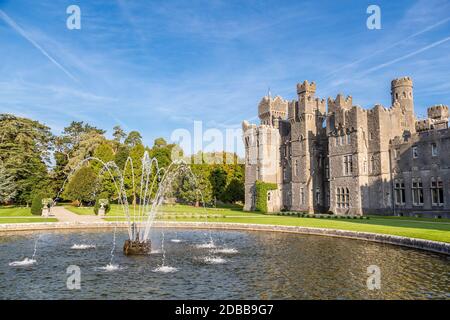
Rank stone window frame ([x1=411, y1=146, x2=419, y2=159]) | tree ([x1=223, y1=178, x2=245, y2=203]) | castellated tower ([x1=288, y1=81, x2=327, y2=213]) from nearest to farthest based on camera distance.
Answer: stone window frame ([x1=411, y1=146, x2=419, y2=159])
castellated tower ([x1=288, y1=81, x2=327, y2=213])
tree ([x1=223, y1=178, x2=245, y2=203])

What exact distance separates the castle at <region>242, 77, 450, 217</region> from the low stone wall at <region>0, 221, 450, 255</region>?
18.4m

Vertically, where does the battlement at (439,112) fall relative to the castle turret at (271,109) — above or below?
below

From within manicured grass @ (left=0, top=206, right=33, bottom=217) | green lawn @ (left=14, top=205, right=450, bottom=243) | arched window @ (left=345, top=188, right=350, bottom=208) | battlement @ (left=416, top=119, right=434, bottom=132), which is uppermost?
battlement @ (left=416, top=119, right=434, bottom=132)

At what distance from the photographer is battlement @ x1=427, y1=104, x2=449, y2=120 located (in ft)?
178

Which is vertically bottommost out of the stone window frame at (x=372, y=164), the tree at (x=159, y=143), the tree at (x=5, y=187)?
the tree at (x=5, y=187)

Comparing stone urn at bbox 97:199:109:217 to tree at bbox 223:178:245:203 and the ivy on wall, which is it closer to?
the ivy on wall

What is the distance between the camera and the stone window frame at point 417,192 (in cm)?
4122

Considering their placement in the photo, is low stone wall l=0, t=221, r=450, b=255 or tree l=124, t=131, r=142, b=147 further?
tree l=124, t=131, r=142, b=147

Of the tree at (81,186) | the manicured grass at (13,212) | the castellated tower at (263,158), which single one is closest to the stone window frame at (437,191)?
the castellated tower at (263,158)

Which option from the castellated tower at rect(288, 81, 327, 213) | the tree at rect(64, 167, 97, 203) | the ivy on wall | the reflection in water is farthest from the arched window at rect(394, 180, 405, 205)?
the tree at rect(64, 167, 97, 203)

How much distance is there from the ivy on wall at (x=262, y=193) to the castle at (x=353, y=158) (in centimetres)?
158

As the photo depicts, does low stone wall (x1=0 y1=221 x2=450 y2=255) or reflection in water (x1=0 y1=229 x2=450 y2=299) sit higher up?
low stone wall (x1=0 y1=221 x2=450 y2=255)

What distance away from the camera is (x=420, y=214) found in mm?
40750

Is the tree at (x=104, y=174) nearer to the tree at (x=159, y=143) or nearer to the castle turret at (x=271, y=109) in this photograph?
the tree at (x=159, y=143)
